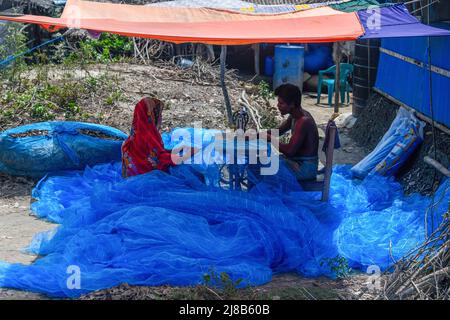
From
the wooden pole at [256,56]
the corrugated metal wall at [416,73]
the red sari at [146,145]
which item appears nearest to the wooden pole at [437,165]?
the corrugated metal wall at [416,73]

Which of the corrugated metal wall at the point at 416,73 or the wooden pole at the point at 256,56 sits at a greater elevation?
the corrugated metal wall at the point at 416,73

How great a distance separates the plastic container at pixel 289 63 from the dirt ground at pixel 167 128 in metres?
0.54

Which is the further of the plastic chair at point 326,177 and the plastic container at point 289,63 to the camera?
the plastic container at point 289,63

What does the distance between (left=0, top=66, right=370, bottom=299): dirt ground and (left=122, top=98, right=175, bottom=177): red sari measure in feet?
3.45

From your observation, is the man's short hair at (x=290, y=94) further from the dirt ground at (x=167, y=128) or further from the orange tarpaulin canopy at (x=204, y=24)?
the dirt ground at (x=167, y=128)

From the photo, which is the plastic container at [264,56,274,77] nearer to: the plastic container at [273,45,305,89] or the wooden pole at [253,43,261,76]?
the wooden pole at [253,43,261,76]

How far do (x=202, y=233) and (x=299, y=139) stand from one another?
133 centimetres

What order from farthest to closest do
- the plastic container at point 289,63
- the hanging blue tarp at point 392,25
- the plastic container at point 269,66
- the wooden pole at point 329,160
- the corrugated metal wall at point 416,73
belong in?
the plastic container at point 269,66, the plastic container at point 289,63, the corrugated metal wall at point 416,73, the wooden pole at point 329,160, the hanging blue tarp at point 392,25

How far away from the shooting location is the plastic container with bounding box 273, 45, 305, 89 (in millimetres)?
13500

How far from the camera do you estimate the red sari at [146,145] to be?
21.1 ft

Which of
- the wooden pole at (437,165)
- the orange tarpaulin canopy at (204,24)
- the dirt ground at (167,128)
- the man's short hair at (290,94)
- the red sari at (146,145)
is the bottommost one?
the dirt ground at (167,128)

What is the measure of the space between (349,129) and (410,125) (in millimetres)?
2681

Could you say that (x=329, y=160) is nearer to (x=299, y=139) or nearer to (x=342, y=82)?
(x=299, y=139)
